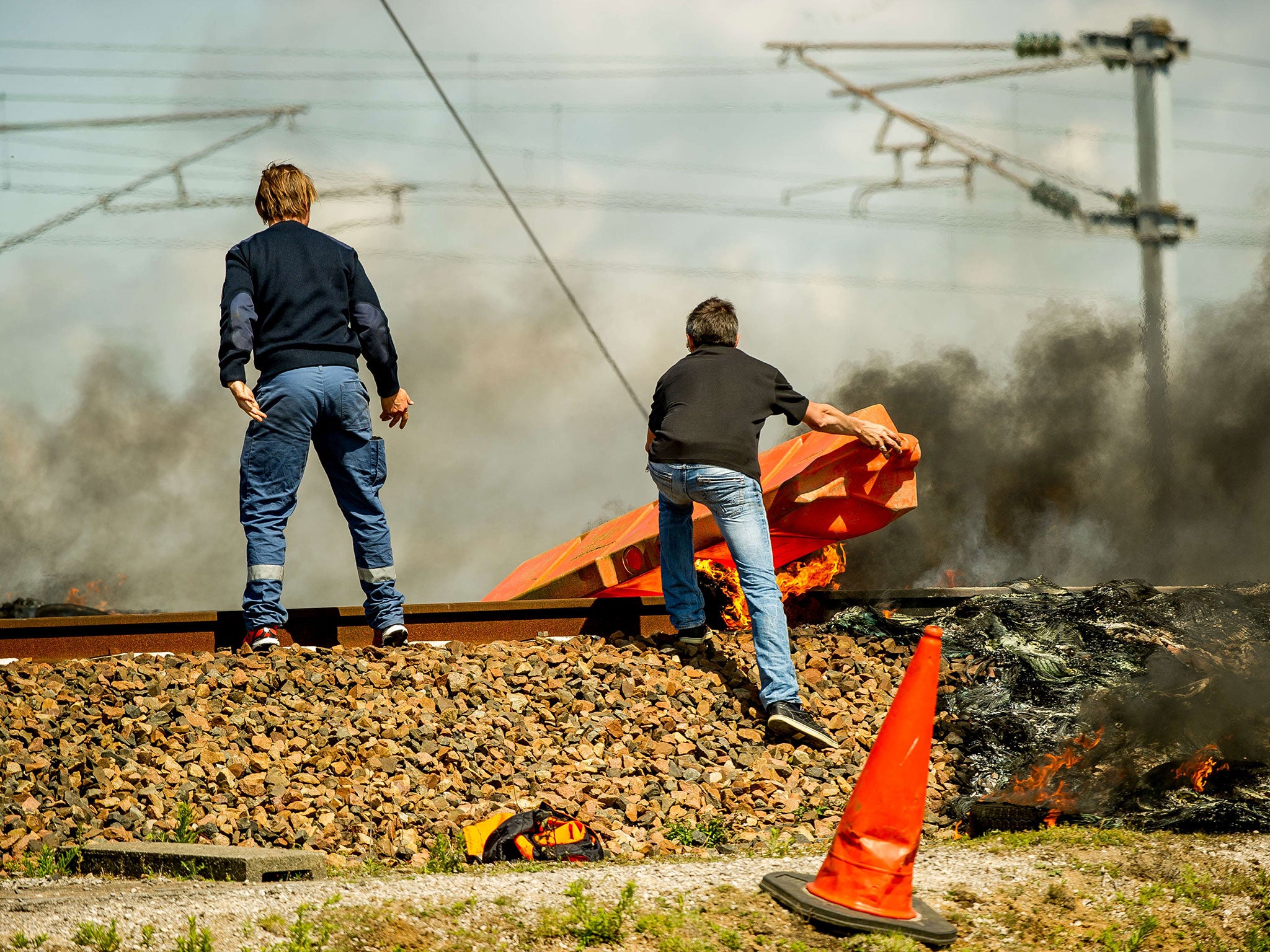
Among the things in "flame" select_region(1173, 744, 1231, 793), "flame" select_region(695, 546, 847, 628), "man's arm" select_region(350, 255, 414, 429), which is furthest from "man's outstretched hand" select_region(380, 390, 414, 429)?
"flame" select_region(1173, 744, 1231, 793)

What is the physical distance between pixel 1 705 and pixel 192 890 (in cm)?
259

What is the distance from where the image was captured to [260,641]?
6.42 meters

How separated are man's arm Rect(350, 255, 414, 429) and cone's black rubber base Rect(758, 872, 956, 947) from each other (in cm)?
393

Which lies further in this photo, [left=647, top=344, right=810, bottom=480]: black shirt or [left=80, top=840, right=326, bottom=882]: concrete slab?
[left=647, top=344, right=810, bottom=480]: black shirt

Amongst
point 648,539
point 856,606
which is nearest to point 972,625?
point 856,606

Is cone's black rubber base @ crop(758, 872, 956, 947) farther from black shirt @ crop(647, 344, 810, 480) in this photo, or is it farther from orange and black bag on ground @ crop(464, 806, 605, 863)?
black shirt @ crop(647, 344, 810, 480)

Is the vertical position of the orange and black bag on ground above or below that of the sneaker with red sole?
below

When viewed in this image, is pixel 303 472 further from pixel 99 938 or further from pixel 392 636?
pixel 99 938

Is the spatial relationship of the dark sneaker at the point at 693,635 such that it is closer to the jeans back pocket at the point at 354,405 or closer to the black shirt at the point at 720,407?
the black shirt at the point at 720,407

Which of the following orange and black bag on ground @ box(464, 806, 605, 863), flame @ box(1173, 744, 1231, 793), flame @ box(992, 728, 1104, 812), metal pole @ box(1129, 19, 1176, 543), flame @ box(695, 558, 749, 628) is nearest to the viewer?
orange and black bag on ground @ box(464, 806, 605, 863)

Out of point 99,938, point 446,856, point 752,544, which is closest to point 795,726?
point 752,544

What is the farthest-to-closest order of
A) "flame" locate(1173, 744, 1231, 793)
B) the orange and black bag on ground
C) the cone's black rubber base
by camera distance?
"flame" locate(1173, 744, 1231, 793), the orange and black bag on ground, the cone's black rubber base

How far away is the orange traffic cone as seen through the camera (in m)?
3.42

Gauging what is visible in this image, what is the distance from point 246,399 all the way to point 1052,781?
4478 mm
